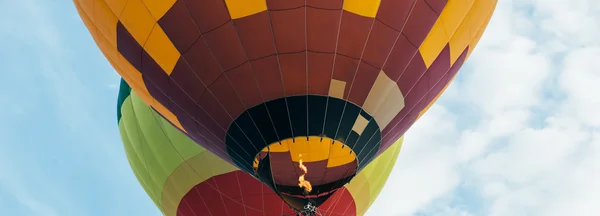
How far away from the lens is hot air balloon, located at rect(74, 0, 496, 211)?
694 centimetres

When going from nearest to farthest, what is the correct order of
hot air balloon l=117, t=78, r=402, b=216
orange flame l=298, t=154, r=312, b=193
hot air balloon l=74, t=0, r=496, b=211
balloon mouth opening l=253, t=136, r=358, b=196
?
hot air balloon l=74, t=0, r=496, b=211
balloon mouth opening l=253, t=136, r=358, b=196
orange flame l=298, t=154, r=312, b=193
hot air balloon l=117, t=78, r=402, b=216

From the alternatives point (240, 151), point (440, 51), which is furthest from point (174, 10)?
point (440, 51)

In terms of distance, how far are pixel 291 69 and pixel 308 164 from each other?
103 centimetres

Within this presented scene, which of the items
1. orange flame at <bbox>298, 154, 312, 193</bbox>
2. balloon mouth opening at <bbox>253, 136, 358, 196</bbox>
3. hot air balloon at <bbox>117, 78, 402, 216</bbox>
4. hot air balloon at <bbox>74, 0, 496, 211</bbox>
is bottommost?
orange flame at <bbox>298, 154, 312, 193</bbox>

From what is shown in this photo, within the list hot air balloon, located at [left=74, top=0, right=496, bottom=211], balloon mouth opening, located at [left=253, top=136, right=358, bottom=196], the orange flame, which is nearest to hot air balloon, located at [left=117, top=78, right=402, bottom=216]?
hot air balloon, located at [left=74, top=0, right=496, bottom=211]

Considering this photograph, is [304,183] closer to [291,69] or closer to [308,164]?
[308,164]

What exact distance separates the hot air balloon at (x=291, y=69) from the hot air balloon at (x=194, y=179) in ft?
9.06

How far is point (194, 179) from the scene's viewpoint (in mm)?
10750

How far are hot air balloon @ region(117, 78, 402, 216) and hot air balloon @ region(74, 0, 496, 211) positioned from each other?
276 cm

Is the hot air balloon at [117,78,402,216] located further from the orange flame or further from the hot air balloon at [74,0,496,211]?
the orange flame

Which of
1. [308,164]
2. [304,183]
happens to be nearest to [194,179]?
[304,183]

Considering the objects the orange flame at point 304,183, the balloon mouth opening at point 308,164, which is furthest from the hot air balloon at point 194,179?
the orange flame at point 304,183

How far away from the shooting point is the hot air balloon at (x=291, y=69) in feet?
22.8

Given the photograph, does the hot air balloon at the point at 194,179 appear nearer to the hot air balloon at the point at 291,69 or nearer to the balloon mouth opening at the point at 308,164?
the hot air balloon at the point at 291,69
